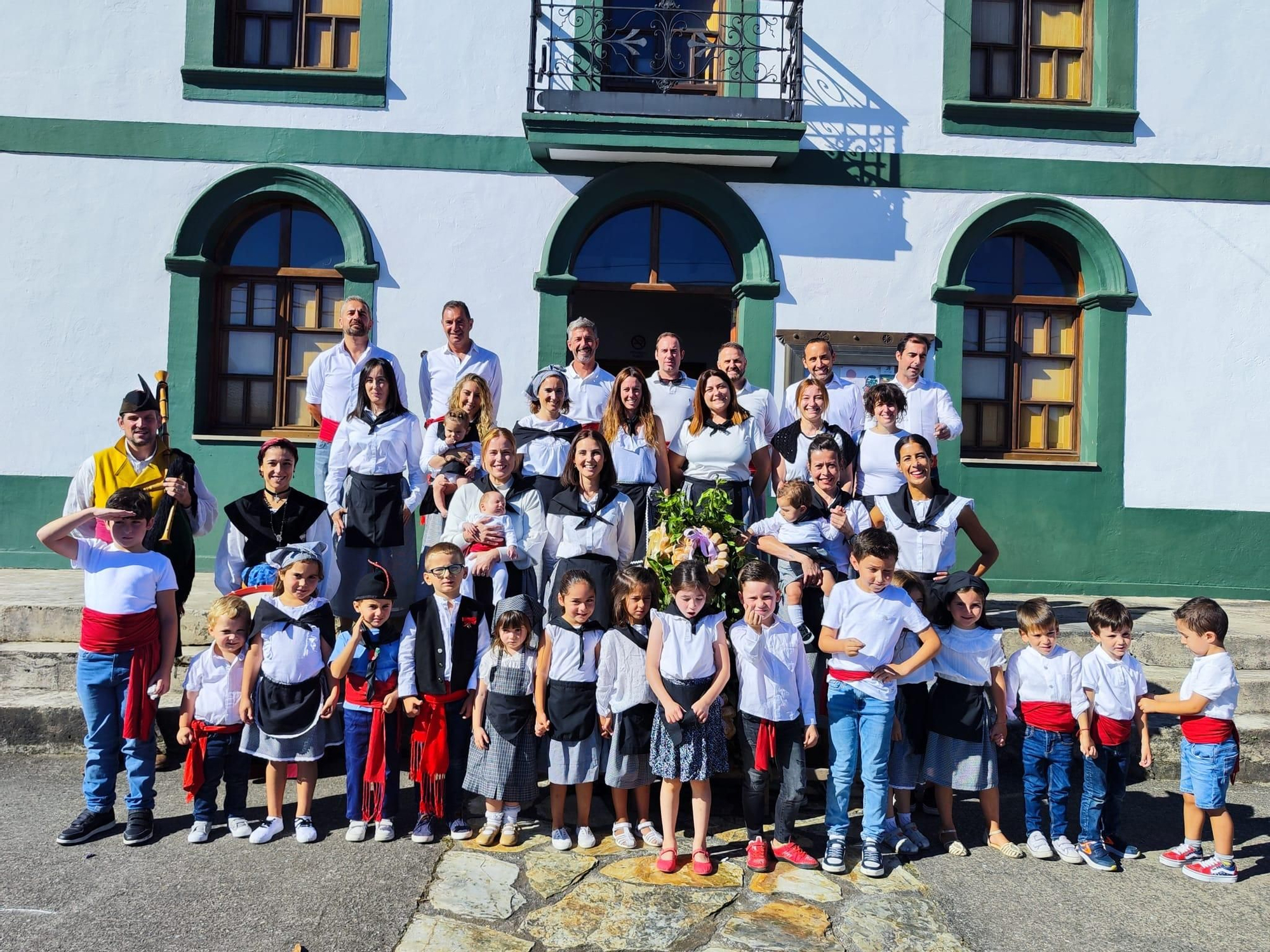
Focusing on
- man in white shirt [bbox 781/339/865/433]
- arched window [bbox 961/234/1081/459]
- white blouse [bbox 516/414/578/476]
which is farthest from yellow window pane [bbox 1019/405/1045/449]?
white blouse [bbox 516/414/578/476]

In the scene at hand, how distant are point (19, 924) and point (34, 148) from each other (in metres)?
6.81

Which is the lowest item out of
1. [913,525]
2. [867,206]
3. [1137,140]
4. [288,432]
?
[913,525]

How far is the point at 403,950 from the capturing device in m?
3.30

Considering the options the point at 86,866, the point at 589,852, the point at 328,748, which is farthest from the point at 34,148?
the point at 589,852

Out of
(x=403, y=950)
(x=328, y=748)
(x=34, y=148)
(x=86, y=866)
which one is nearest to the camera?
(x=403, y=950)

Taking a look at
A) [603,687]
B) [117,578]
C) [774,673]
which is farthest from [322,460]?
[774,673]

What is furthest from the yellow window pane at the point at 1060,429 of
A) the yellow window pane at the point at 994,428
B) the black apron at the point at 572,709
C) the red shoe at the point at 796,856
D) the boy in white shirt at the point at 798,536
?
the black apron at the point at 572,709

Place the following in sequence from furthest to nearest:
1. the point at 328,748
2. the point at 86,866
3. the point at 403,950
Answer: the point at 328,748, the point at 86,866, the point at 403,950

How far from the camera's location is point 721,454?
528 cm

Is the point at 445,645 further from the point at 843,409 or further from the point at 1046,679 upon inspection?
the point at 843,409

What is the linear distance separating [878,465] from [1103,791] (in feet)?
6.28

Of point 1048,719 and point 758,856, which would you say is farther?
point 1048,719

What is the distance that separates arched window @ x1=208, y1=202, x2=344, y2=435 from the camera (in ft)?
27.3

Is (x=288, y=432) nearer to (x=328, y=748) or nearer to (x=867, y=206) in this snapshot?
(x=328, y=748)
